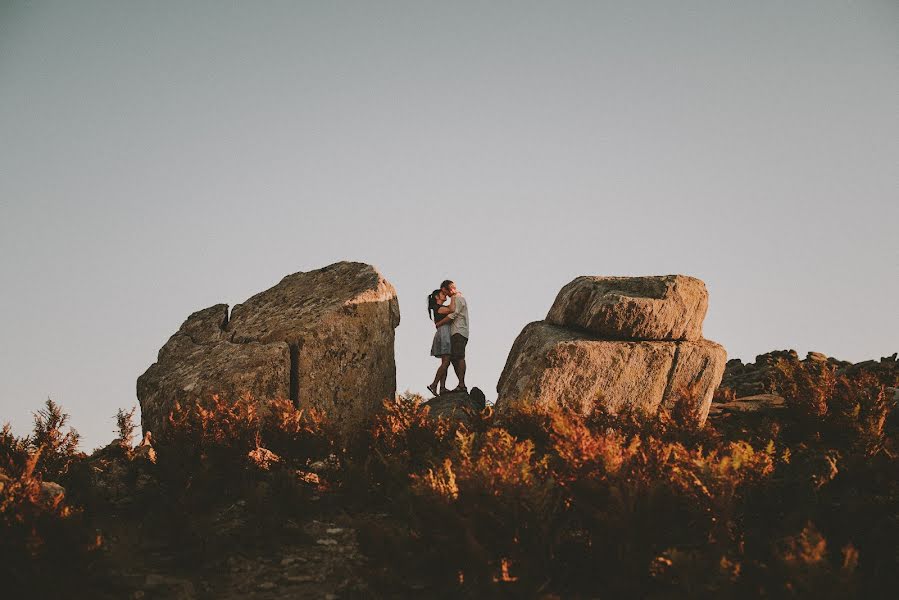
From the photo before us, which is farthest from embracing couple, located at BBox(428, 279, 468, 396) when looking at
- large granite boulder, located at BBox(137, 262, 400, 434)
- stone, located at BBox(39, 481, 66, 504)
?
stone, located at BBox(39, 481, 66, 504)

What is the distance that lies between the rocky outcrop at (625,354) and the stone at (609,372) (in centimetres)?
2

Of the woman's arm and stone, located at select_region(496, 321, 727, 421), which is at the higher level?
the woman's arm

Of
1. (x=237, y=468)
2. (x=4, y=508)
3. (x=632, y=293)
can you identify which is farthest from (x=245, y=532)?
(x=632, y=293)

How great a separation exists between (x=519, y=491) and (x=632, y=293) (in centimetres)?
679

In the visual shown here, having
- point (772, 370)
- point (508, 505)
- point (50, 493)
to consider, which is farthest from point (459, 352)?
point (50, 493)

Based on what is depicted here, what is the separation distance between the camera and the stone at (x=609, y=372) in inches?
382

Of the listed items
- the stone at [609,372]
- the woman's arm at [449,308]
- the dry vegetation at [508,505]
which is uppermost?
the woman's arm at [449,308]

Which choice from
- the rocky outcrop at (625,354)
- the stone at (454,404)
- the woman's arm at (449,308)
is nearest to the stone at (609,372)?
the rocky outcrop at (625,354)

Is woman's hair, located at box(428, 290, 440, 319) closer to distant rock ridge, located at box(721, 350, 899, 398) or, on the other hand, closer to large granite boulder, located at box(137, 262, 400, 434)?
large granite boulder, located at box(137, 262, 400, 434)

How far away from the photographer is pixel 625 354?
9.92 m

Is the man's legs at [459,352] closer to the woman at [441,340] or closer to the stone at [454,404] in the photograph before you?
the woman at [441,340]

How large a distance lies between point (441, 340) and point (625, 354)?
14.8 feet

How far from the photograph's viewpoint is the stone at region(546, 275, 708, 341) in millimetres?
10047

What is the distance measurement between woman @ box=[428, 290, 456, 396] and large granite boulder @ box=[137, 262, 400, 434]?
74.7 inches
